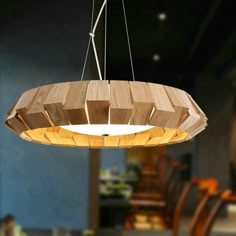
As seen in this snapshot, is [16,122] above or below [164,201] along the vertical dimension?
above

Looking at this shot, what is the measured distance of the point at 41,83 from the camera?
312 cm

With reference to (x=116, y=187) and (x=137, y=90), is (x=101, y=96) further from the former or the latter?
(x=116, y=187)

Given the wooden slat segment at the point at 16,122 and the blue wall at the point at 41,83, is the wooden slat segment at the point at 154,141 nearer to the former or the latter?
the wooden slat segment at the point at 16,122

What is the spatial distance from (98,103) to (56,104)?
84 millimetres

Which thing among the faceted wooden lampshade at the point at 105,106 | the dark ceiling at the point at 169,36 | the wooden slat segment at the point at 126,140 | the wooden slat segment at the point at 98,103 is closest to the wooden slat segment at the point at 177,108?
the faceted wooden lampshade at the point at 105,106

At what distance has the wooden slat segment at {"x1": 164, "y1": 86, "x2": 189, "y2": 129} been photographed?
0.90 metres

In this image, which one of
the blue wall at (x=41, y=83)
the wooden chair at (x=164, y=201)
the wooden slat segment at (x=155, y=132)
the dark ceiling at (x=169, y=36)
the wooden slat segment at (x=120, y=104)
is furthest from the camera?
the wooden chair at (x=164, y=201)

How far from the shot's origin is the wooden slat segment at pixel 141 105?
2.81 feet

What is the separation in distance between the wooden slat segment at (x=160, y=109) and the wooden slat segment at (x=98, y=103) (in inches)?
3.7

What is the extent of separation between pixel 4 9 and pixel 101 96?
101 inches

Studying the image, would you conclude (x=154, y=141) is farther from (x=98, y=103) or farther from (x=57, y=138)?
(x=98, y=103)

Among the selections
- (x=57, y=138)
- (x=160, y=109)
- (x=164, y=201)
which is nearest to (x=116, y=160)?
(x=164, y=201)

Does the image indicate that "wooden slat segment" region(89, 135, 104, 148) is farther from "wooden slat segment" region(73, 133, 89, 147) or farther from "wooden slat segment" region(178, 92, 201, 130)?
"wooden slat segment" region(178, 92, 201, 130)

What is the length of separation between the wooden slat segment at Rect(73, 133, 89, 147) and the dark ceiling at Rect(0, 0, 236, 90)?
88 cm
